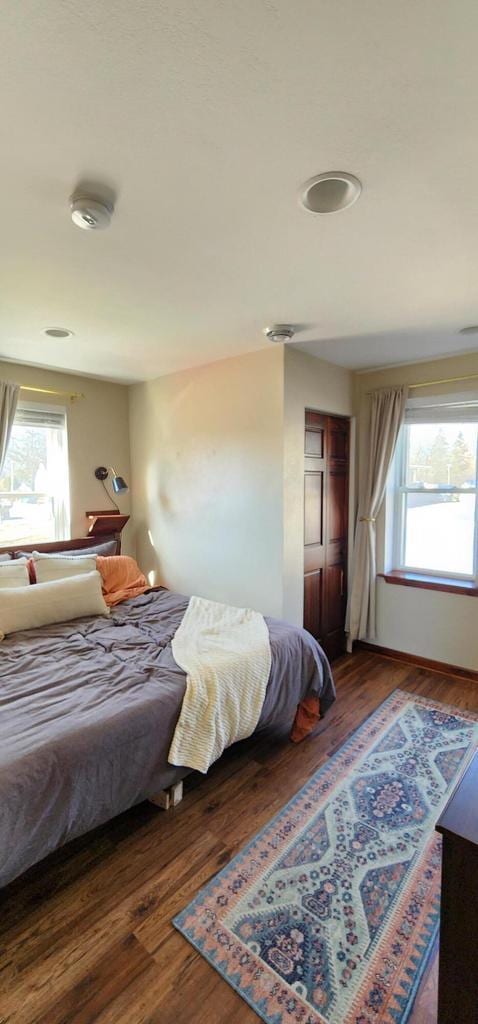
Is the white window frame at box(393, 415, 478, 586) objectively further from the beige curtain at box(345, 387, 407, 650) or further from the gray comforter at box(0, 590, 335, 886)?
the gray comforter at box(0, 590, 335, 886)

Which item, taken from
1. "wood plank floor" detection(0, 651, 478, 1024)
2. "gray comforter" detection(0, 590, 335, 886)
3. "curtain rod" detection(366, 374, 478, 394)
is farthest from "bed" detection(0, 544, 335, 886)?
"curtain rod" detection(366, 374, 478, 394)

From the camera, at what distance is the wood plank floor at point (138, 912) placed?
48.2 inches

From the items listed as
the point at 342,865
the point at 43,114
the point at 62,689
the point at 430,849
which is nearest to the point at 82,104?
the point at 43,114

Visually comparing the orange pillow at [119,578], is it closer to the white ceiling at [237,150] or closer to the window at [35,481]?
the window at [35,481]

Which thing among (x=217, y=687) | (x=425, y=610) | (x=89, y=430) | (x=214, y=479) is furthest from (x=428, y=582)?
(x=89, y=430)

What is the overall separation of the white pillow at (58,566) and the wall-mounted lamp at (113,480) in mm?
772

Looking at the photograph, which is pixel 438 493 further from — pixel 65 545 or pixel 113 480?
pixel 65 545

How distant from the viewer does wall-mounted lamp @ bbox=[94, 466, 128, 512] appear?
12.0 ft

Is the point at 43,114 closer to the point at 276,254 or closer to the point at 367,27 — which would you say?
the point at 367,27

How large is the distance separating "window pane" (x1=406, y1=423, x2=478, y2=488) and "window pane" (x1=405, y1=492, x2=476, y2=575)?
0.41ft

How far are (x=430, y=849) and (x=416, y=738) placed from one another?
2.49 ft

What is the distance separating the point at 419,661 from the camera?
11.3 feet

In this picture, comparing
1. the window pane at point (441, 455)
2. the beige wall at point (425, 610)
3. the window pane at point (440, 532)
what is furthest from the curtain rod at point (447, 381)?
the window pane at point (440, 532)

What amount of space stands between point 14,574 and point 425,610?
3.00 m
